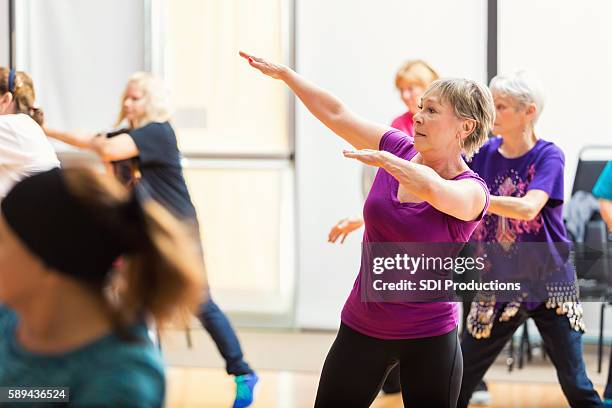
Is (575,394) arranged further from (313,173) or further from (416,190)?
(313,173)

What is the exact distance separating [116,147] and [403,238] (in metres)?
1.84

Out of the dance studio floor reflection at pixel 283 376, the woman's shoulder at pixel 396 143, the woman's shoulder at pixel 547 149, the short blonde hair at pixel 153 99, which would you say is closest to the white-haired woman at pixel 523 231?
the woman's shoulder at pixel 547 149

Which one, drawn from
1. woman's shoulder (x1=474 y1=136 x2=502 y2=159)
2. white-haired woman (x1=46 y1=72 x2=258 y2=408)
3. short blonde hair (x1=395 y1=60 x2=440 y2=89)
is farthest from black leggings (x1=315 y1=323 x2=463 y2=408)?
short blonde hair (x1=395 y1=60 x2=440 y2=89)

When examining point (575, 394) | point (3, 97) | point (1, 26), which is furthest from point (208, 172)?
point (575, 394)

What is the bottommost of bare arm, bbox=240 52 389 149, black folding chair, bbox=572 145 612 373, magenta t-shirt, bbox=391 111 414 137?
black folding chair, bbox=572 145 612 373

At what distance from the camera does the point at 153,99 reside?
425 cm

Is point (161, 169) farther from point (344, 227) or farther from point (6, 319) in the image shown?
point (6, 319)

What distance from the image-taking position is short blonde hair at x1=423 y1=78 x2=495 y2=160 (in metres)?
2.60

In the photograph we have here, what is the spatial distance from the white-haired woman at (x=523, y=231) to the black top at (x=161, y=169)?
121 cm

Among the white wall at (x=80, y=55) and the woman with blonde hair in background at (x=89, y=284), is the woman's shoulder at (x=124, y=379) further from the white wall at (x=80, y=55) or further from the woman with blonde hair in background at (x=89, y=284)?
the white wall at (x=80, y=55)

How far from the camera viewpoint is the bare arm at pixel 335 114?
2727 millimetres

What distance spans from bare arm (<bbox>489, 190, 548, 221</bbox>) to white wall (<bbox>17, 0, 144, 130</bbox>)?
3.31 m

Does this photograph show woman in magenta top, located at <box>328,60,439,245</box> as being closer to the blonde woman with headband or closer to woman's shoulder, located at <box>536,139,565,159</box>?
woman's shoulder, located at <box>536,139,565,159</box>

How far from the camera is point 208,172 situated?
6.12m
